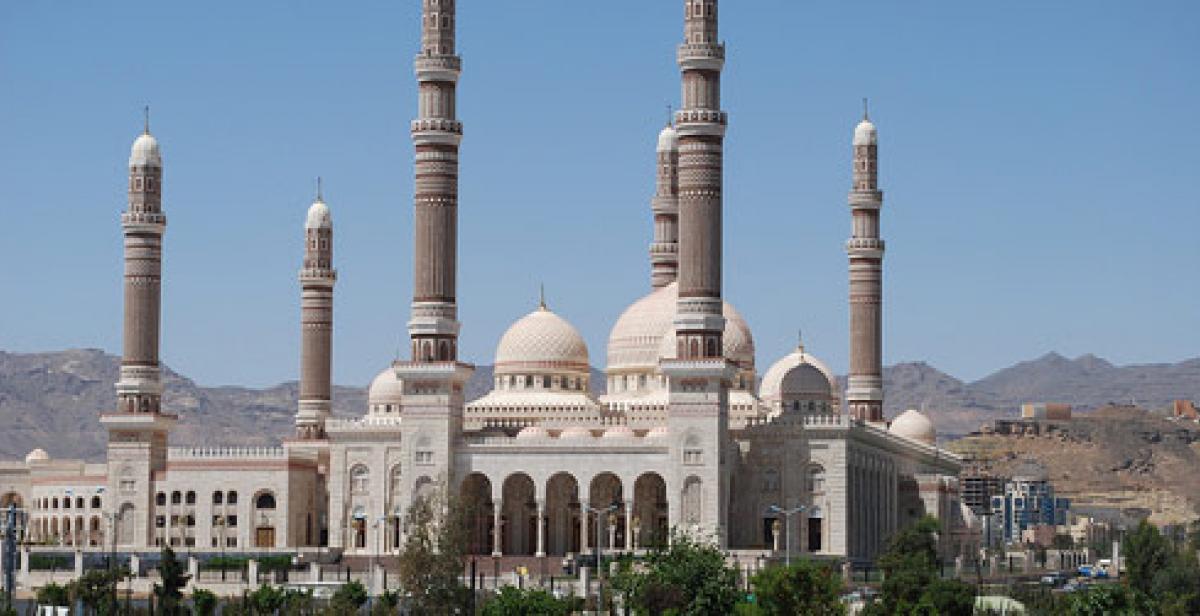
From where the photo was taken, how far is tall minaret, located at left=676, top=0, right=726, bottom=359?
3504 inches

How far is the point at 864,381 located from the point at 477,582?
31.0 m

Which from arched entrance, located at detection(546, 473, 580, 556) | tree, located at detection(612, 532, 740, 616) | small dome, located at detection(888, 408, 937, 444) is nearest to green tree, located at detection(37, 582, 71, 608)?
tree, located at detection(612, 532, 740, 616)

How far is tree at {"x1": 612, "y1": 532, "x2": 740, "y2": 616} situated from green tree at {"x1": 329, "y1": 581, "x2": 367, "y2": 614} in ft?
24.7

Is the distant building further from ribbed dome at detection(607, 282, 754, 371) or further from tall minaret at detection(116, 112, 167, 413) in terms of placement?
tall minaret at detection(116, 112, 167, 413)

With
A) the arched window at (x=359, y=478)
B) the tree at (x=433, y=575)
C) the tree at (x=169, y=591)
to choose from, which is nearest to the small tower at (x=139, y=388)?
the arched window at (x=359, y=478)

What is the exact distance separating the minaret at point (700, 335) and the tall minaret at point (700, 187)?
1.5 inches

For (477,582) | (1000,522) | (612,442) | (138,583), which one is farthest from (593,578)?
(1000,522)

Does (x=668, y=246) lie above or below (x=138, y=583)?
above

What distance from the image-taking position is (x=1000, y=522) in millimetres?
169375

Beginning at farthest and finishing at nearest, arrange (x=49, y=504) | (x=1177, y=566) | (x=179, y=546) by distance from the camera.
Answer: (x=49, y=504), (x=179, y=546), (x=1177, y=566)

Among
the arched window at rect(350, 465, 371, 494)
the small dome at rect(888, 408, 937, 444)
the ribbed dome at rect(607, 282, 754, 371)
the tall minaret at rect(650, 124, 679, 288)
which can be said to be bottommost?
the arched window at rect(350, 465, 371, 494)

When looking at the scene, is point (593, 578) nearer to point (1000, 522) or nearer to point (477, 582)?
point (477, 582)

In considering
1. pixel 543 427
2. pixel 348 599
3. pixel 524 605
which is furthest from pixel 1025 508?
pixel 524 605

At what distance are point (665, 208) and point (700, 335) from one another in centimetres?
2015
